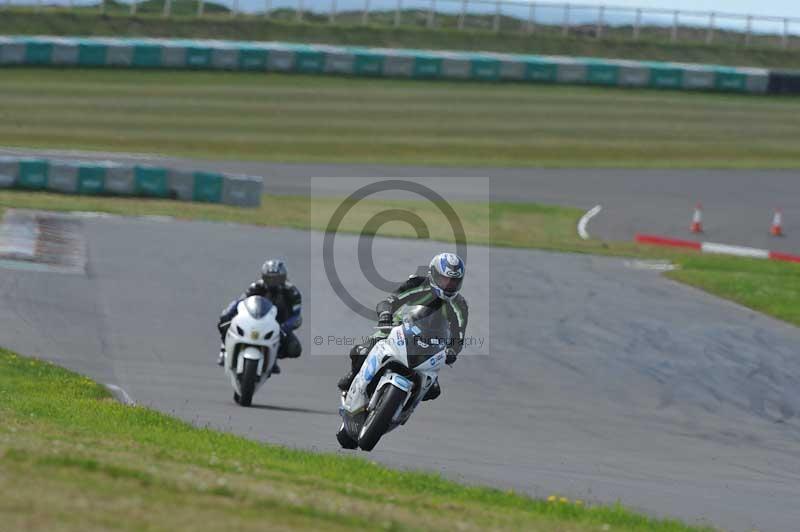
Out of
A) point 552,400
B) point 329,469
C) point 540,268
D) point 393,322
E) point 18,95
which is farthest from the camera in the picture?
point 18,95

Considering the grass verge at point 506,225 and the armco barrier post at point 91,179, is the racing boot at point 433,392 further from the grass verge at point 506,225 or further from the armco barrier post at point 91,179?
the armco barrier post at point 91,179

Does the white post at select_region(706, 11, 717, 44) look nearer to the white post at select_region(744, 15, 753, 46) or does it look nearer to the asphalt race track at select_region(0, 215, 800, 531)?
the white post at select_region(744, 15, 753, 46)

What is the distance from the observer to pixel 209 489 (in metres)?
7.66

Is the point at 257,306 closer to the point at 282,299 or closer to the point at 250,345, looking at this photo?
the point at 250,345

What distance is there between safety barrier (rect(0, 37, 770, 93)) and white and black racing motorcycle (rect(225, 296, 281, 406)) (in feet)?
126

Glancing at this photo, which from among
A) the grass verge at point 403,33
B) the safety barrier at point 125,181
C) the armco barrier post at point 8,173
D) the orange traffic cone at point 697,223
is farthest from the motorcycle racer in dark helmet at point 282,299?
the grass verge at point 403,33

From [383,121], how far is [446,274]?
38741mm

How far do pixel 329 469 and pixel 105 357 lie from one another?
7730 millimetres

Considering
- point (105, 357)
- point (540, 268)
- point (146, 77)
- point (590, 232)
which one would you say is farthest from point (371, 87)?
point (105, 357)

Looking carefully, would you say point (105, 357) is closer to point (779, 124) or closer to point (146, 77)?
point (146, 77)

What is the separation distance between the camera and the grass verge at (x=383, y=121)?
44.8 meters

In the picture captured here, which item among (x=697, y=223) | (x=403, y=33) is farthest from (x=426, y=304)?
(x=403, y=33)

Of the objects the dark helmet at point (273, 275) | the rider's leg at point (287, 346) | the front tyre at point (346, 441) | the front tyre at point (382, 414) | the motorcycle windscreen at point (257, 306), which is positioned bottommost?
the front tyre at point (346, 441)

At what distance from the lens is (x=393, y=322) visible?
38.7ft
